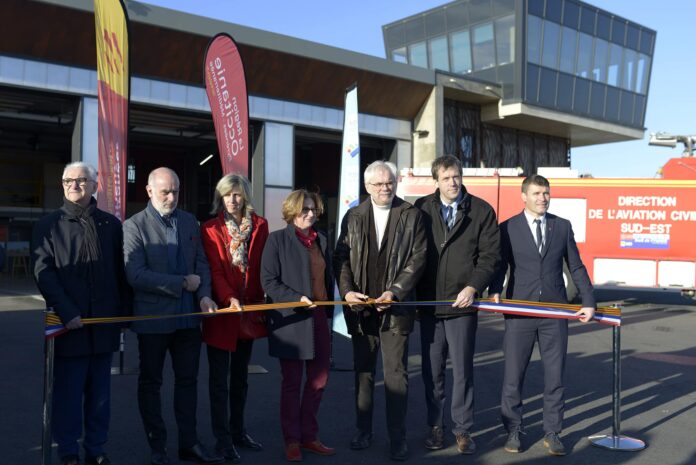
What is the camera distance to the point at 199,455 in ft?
15.1

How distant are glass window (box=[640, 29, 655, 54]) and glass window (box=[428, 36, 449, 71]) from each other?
27.6 feet

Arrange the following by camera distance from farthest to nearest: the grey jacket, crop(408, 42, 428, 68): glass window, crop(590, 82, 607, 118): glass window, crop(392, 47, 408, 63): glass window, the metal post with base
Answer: crop(392, 47, 408, 63): glass window, crop(408, 42, 428, 68): glass window, crop(590, 82, 607, 118): glass window, the metal post with base, the grey jacket

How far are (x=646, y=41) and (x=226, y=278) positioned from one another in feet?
87.7

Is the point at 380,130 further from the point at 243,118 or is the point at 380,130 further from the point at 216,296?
the point at 216,296

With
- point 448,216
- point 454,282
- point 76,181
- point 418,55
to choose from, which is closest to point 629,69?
point 418,55

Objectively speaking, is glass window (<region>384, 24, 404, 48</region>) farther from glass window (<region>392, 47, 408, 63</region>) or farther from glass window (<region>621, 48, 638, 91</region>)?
glass window (<region>621, 48, 638, 91</region>)

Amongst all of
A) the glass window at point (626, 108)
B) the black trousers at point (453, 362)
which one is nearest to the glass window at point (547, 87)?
the glass window at point (626, 108)

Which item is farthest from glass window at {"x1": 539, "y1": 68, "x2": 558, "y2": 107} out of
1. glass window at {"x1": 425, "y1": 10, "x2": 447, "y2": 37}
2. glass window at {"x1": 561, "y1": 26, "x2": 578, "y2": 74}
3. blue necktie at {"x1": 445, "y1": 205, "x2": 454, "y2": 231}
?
blue necktie at {"x1": 445, "y1": 205, "x2": 454, "y2": 231}

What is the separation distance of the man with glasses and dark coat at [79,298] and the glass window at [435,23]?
Answer: 21650 mm

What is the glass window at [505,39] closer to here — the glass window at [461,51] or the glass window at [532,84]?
the glass window at [532,84]

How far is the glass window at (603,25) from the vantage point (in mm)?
24766

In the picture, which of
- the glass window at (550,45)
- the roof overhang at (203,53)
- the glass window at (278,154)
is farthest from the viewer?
the glass window at (550,45)

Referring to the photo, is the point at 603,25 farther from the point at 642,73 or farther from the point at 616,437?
the point at 616,437

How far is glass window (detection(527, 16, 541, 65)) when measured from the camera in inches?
865
